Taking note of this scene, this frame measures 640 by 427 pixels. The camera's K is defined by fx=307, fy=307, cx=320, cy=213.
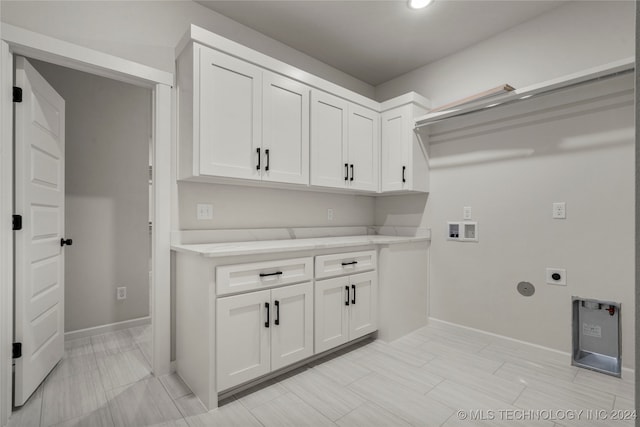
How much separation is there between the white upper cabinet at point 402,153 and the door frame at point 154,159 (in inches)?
75.7

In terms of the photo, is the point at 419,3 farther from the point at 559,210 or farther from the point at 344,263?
the point at 344,263

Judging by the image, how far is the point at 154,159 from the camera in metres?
2.07

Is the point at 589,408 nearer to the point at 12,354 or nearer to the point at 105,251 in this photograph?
the point at 12,354

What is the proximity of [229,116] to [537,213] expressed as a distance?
2.42 metres

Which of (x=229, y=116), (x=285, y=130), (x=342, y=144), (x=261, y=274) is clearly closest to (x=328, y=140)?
A: (x=342, y=144)

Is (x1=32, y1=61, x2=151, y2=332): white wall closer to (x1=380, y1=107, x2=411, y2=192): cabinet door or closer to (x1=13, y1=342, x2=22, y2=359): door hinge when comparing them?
(x1=13, y1=342, x2=22, y2=359): door hinge

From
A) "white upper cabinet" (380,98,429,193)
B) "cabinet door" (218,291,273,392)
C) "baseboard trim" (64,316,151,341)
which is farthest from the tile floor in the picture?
"white upper cabinet" (380,98,429,193)

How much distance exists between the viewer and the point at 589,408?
171cm

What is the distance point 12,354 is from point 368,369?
2090mm

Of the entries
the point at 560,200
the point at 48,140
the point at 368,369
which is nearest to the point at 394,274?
the point at 368,369

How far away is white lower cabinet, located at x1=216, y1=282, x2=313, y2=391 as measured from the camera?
1.73m

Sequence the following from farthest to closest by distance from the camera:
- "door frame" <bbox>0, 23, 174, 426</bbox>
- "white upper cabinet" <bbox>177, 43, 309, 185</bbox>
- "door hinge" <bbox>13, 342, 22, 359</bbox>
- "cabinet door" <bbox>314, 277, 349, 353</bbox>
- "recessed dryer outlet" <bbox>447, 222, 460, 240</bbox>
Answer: "recessed dryer outlet" <bbox>447, 222, 460, 240</bbox> < "cabinet door" <bbox>314, 277, 349, 353</bbox> < "white upper cabinet" <bbox>177, 43, 309, 185</bbox> < "door hinge" <bbox>13, 342, 22, 359</bbox> < "door frame" <bbox>0, 23, 174, 426</bbox>

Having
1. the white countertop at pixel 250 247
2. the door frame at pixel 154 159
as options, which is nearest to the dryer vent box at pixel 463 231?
the white countertop at pixel 250 247

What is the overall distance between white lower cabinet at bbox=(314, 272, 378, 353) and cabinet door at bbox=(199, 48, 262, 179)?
100 cm
